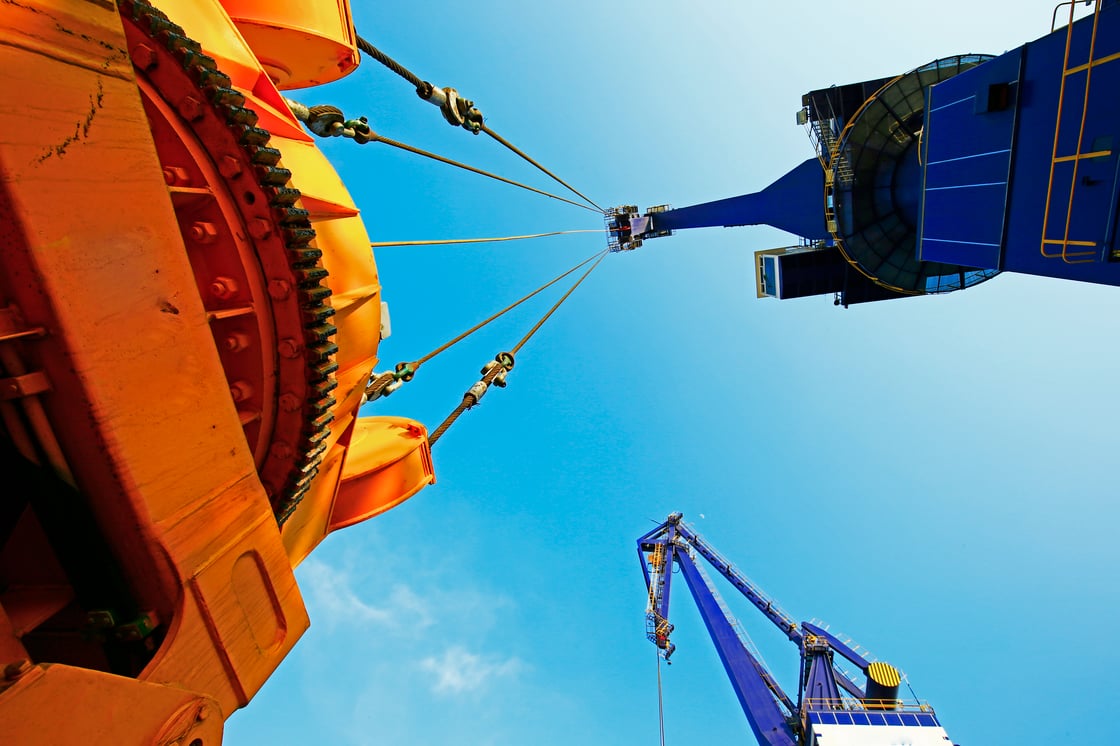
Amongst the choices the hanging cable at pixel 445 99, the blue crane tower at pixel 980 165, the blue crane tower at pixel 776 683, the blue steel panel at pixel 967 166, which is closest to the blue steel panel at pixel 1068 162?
the blue crane tower at pixel 980 165

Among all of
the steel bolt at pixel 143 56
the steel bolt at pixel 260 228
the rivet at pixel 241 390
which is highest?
the steel bolt at pixel 143 56

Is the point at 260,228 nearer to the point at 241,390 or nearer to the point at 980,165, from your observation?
the point at 241,390

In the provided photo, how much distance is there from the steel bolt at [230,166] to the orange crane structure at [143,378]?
2 centimetres

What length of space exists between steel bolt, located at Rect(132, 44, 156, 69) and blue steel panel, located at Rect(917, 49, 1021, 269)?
9.43 meters

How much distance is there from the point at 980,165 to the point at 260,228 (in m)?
9.44

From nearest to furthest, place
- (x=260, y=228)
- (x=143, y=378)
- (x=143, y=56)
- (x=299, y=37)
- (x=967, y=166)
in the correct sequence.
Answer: (x=143, y=378), (x=143, y=56), (x=260, y=228), (x=299, y=37), (x=967, y=166)

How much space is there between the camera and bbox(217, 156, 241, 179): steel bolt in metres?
3.29

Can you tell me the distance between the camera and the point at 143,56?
3.06m

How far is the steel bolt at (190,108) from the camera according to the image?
3.19 meters

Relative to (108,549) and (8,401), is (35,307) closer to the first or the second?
(8,401)

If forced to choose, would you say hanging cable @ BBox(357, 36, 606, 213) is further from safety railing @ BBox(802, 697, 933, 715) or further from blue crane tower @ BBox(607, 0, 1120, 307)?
safety railing @ BBox(802, 697, 933, 715)

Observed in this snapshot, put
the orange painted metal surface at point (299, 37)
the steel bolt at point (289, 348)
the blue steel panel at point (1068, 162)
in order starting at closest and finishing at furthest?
the steel bolt at point (289, 348) < the orange painted metal surface at point (299, 37) < the blue steel panel at point (1068, 162)

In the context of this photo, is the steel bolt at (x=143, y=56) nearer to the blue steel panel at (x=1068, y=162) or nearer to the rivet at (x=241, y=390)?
the rivet at (x=241, y=390)

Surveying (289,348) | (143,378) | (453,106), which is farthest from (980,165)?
(143,378)
